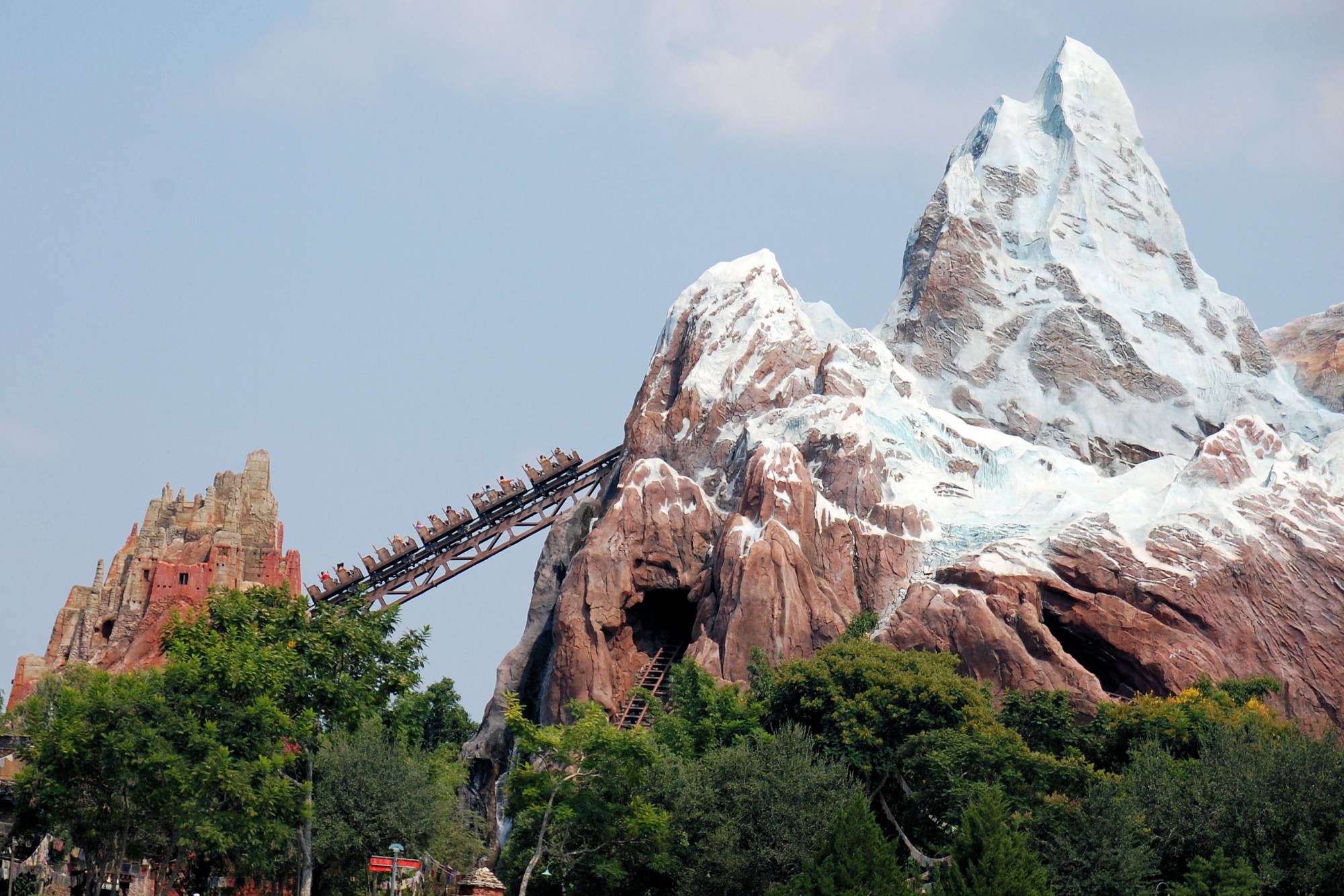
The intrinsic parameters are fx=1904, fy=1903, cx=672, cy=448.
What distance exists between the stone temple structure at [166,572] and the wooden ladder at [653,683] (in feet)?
54.4

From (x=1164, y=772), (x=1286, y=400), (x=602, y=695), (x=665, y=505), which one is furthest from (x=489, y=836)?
(x=1286, y=400)

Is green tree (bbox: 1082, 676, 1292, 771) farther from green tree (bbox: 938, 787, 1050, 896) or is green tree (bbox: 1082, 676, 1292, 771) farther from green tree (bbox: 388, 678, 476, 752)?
green tree (bbox: 388, 678, 476, 752)

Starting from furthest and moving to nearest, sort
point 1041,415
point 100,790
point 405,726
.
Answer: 1. point 1041,415
2. point 405,726
3. point 100,790

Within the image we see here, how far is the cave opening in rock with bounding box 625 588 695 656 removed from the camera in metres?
58.4

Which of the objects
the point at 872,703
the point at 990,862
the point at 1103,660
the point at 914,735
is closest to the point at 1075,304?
the point at 1103,660

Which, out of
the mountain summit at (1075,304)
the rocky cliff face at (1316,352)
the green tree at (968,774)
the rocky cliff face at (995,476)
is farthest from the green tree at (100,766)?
the rocky cliff face at (1316,352)

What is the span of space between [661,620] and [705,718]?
12.2m

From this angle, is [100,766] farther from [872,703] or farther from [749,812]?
[872,703]

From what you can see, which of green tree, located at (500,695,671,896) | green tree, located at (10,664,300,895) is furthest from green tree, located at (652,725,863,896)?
green tree, located at (10,664,300,895)

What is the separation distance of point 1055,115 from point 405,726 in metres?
44.2

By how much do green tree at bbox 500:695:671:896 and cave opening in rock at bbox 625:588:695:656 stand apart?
55.8 ft

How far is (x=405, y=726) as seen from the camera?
4447cm

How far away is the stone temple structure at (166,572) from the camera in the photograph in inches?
2731

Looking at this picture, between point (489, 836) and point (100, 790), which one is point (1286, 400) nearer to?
point (489, 836)
